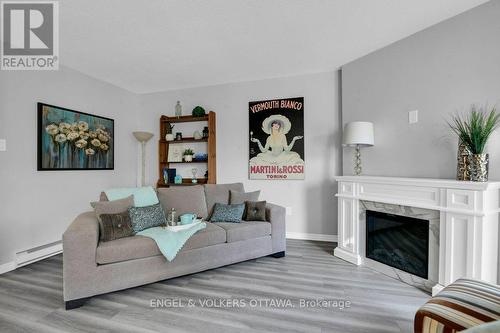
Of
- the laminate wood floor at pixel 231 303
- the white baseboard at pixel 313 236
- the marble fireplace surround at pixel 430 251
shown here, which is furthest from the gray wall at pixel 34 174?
the marble fireplace surround at pixel 430 251

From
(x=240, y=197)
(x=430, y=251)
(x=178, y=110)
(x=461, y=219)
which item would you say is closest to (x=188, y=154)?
(x=178, y=110)

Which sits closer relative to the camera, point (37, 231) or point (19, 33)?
point (19, 33)

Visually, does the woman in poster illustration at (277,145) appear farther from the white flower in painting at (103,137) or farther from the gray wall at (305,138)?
the white flower in painting at (103,137)

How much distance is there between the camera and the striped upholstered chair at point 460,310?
115 cm

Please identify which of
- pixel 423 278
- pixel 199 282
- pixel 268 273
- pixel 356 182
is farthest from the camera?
pixel 356 182

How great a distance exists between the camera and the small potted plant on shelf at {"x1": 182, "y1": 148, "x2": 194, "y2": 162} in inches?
168

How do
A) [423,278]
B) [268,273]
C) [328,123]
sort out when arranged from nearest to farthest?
[423,278] < [268,273] < [328,123]

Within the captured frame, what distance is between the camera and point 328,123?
3.69 m

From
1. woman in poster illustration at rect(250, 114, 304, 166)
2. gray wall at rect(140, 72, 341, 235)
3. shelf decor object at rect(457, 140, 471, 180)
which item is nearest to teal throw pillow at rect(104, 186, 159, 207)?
gray wall at rect(140, 72, 341, 235)

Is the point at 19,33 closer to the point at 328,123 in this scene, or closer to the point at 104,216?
the point at 104,216

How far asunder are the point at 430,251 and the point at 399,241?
33 cm

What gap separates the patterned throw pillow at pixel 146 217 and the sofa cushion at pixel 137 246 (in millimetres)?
208

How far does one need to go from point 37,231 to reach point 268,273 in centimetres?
293

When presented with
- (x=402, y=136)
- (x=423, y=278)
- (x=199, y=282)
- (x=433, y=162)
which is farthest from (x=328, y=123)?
(x=199, y=282)
